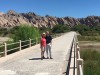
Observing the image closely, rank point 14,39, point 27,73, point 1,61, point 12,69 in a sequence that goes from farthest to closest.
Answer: point 14,39 < point 1,61 < point 12,69 < point 27,73

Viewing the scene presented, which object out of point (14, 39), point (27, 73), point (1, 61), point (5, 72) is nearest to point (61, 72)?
point (27, 73)

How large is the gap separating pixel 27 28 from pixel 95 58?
937cm

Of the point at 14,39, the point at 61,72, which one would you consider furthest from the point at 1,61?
the point at 14,39

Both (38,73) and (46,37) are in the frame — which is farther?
(46,37)

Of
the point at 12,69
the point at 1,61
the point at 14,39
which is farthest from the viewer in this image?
the point at 14,39

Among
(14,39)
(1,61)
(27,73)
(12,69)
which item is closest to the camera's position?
(27,73)

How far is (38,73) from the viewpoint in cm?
1331

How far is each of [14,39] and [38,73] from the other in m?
23.8

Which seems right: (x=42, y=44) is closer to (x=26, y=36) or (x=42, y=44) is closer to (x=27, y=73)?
(x=27, y=73)

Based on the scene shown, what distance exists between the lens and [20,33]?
37438 mm

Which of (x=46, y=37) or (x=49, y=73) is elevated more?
(x=46, y=37)

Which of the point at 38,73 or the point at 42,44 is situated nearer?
the point at 38,73

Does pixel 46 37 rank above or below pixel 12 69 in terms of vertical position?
above

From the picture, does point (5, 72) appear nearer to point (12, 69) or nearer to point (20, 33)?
point (12, 69)
